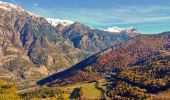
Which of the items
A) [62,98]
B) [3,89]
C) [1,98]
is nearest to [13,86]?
[3,89]

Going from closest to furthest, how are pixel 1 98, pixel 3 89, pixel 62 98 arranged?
pixel 1 98 < pixel 3 89 < pixel 62 98

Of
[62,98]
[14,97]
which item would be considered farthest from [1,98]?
[62,98]

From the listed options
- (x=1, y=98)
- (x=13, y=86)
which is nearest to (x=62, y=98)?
(x=13, y=86)

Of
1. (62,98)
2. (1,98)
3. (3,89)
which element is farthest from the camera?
(62,98)

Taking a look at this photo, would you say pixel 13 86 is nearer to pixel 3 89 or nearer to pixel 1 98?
pixel 3 89

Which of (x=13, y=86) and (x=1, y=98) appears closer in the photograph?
(x=1, y=98)

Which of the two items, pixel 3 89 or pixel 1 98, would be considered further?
pixel 3 89

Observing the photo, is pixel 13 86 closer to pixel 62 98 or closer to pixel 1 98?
pixel 1 98

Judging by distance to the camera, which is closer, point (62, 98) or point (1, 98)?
point (1, 98)

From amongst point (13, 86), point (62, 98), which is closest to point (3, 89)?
point (13, 86)
